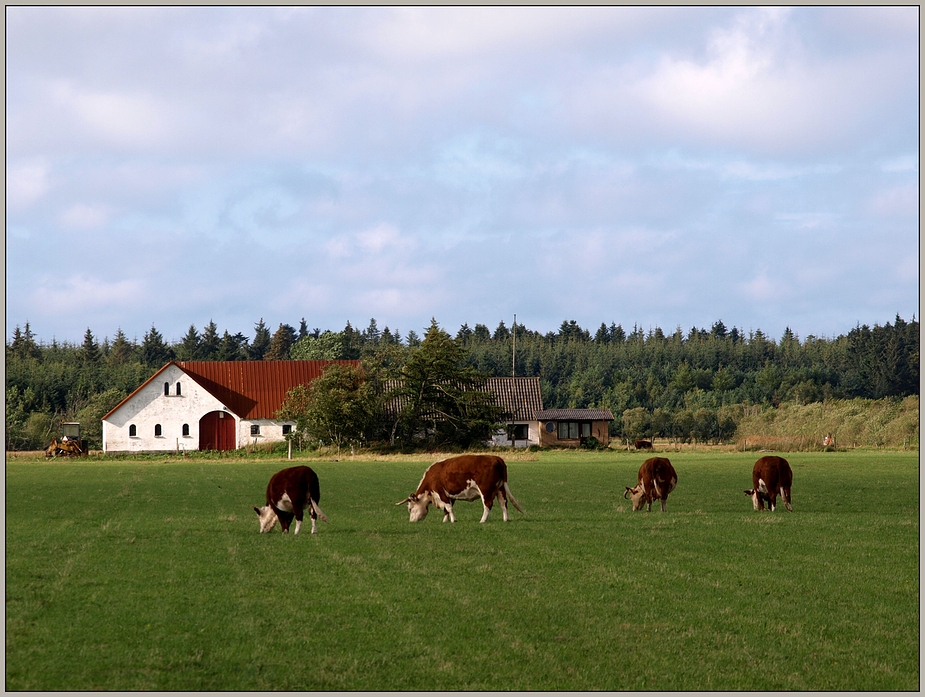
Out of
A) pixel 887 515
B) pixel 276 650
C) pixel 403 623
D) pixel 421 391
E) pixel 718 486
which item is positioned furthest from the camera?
pixel 421 391

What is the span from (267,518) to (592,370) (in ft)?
468

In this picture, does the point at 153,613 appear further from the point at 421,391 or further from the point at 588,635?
the point at 421,391

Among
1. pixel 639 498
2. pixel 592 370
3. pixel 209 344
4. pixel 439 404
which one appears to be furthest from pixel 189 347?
pixel 639 498

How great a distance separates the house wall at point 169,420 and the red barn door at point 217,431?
391 mm

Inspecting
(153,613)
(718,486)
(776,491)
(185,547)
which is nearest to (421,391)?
(718,486)

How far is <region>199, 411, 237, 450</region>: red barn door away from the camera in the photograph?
78.6 metres

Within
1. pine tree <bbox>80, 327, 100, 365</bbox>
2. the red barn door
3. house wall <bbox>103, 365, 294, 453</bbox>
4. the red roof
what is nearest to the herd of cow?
house wall <bbox>103, 365, 294, 453</bbox>

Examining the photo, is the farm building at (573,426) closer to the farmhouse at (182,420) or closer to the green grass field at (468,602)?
the farmhouse at (182,420)

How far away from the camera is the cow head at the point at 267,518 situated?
19.0 m

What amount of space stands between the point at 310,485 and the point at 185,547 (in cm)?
290

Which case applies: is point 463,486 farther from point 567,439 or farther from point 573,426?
point 573,426

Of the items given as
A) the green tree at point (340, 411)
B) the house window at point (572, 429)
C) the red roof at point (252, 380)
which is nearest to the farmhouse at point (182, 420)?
the red roof at point (252, 380)

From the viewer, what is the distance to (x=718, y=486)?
32281 millimetres

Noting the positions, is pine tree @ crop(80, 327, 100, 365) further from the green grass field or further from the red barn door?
the green grass field
